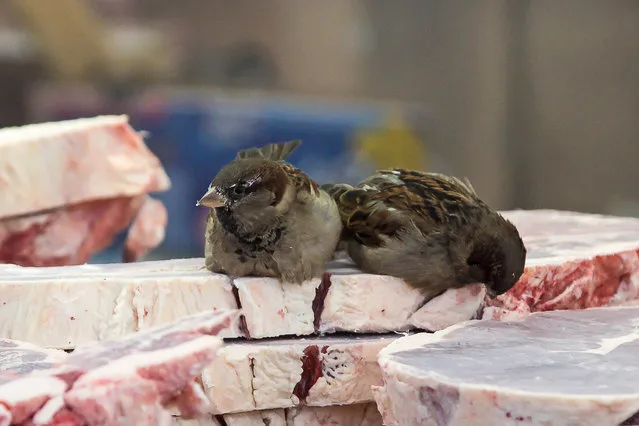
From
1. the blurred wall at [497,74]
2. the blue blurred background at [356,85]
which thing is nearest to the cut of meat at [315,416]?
the blue blurred background at [356,85]

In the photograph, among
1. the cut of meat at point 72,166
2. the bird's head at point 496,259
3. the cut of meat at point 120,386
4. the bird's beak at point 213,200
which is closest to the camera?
the cut of meat at point 120,386

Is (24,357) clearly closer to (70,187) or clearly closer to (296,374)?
(296,374)

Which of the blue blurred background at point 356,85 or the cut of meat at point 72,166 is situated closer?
the cut of meat at point 72,166

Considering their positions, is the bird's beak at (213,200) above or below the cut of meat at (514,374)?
above

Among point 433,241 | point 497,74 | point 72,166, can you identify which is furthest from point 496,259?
point 497,74

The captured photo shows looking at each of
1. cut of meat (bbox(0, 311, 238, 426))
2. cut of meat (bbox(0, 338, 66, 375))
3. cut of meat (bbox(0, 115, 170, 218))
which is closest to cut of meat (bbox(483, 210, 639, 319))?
cut of meat (bbox(0, 311, 238, 426))

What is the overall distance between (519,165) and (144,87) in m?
1.35

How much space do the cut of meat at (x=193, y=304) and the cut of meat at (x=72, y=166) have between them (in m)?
0.43

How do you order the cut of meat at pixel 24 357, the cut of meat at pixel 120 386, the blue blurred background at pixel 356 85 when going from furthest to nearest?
the blue blurred background at pixel 356 85 → the cut of meat at pixel 24 357 → the cut of meat at pixel 120 386

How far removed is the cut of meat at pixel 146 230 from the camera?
2082mm

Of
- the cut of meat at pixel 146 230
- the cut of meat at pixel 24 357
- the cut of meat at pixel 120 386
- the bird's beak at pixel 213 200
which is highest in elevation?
the bird's beak at pixel 213 200

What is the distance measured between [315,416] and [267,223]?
31cm

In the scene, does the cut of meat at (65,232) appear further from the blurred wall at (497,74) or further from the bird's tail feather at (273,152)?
the blurred wall at (497,74)

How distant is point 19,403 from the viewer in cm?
100
